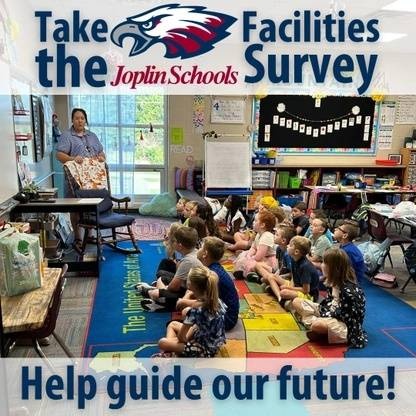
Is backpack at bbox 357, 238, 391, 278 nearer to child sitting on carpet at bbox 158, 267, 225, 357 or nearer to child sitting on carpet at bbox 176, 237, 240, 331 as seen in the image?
child sitting on carpet at bbox 176, 237, 240, 331

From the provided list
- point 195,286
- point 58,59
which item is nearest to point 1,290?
point 195,286

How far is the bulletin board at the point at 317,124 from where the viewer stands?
6.64 m

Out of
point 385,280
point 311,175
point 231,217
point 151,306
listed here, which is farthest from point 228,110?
point 151,306

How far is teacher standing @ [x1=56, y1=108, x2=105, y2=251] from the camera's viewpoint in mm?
4520

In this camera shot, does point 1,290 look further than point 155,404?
No

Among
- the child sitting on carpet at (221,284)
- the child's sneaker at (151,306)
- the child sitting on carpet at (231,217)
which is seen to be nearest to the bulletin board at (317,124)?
the child sitting on carpet at (231,217)

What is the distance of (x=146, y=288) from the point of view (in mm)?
3336

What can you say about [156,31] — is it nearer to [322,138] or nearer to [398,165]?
[322,138]

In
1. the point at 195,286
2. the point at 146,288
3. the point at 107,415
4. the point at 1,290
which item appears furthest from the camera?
the point at 146,288

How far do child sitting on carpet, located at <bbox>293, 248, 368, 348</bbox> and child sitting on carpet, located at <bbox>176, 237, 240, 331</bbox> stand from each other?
1.72 feet

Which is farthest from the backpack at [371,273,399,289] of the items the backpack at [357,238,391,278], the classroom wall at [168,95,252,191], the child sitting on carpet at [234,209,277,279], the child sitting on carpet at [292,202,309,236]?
the classroom wall at [168,95,252,191]

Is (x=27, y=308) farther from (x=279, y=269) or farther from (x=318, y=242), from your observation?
(x=318, y=242)

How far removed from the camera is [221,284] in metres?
2.64

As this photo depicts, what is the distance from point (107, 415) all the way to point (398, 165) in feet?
19.9
